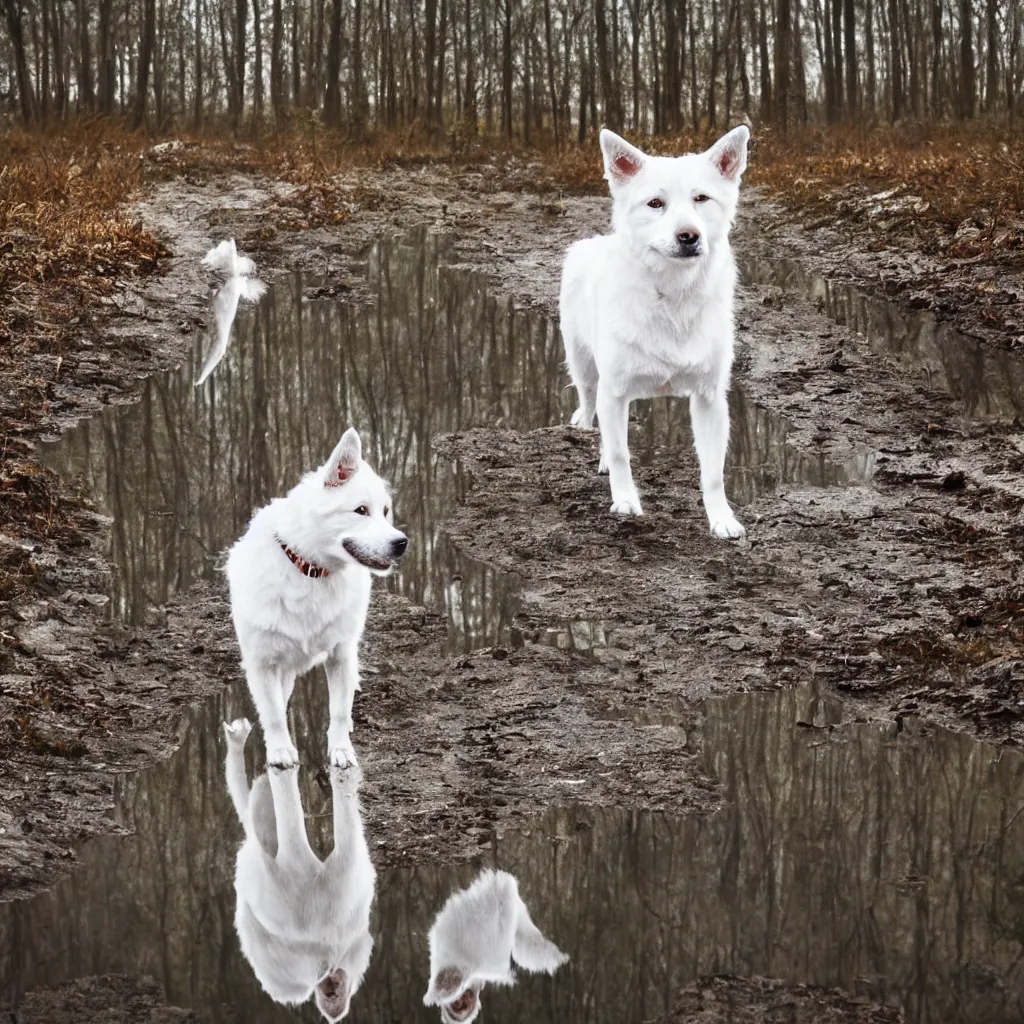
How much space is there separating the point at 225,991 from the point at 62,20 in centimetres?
2467

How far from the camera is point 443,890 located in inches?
172

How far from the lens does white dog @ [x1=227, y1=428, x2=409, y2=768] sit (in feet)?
17.0

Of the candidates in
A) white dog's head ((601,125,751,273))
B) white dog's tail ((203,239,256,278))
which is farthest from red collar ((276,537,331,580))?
white dog's tail ((203,239,256,278))

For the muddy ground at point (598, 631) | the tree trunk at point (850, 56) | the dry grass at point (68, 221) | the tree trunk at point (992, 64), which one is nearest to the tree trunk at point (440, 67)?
the tree trunk at point (850, 56)

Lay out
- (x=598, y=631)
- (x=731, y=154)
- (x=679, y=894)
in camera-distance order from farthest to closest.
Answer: (x=731, y=154), (x=598, y=631), (x=679, y=894)

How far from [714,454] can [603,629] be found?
1.38m

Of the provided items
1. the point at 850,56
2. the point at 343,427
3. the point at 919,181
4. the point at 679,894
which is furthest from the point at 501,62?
the point at 679,894

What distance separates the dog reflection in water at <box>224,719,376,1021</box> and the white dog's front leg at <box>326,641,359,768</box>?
0.07 m

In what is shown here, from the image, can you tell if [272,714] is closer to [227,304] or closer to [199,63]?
[227,304]

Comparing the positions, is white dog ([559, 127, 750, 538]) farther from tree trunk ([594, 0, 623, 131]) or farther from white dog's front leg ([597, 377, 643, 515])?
tree trunk ([594, 0, 623, 131])

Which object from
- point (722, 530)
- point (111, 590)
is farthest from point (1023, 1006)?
point (111, 590)

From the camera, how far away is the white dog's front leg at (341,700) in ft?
17.5

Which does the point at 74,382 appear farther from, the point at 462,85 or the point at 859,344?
the point at 462,85

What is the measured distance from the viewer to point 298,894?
4402mm
